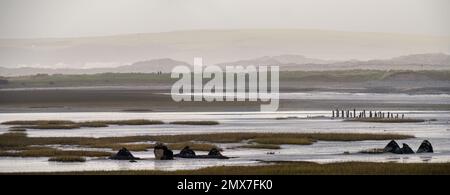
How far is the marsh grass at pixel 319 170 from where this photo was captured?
13.4 meters

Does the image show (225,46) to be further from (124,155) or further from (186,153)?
(124,155)

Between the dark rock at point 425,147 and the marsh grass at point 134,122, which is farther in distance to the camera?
the marsh grass at point 134,122

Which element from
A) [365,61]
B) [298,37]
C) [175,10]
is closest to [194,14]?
[175,10]

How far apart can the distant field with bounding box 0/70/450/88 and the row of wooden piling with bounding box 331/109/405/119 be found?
0.41m

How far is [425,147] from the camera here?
13570 millimetres

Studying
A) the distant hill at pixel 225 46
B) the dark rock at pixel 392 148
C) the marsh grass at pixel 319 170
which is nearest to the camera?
the marsh grass at pixel 319 170

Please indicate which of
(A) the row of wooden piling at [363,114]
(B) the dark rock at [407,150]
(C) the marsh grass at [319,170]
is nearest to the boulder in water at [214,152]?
(C) the marsh grass at [319,170]

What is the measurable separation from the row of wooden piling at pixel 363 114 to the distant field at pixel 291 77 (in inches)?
15.9

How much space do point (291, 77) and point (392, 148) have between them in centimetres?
154

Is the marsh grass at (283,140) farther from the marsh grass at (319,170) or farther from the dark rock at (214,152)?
the dark rock at (214,152)

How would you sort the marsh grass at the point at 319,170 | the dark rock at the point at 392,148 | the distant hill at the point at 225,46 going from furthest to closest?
1. the distant hill at the point at 225,46
2. the dark rock at the point at 392,148
3. the marsh grass at the point at 319,170

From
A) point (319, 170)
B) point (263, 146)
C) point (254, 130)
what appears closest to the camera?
point (319, 170)

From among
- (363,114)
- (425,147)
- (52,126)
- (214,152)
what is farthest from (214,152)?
(425,147)

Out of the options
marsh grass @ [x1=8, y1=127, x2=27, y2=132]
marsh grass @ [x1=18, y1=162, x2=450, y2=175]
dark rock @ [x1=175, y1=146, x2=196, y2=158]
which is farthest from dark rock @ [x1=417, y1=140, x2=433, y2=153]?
marsh grass @ [x1=8, y1=127, x2=27, y2=132]
